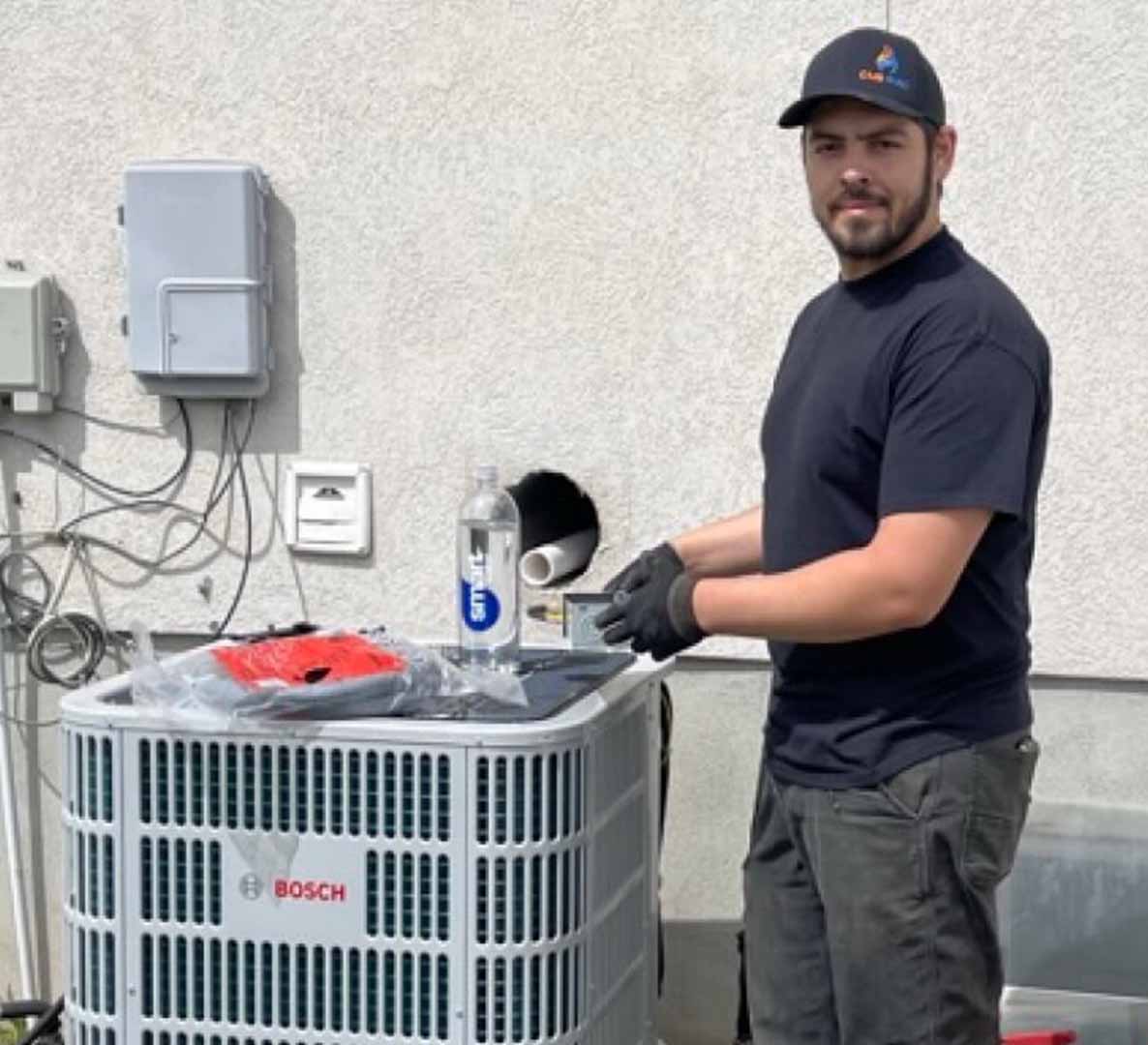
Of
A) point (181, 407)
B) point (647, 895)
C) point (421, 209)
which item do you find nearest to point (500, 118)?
point (421, 209)

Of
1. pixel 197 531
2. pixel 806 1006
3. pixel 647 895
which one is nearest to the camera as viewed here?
pixel 806 1006

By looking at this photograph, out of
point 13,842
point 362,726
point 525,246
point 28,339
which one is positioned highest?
point 525,246

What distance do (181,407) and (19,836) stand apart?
3.86 ft

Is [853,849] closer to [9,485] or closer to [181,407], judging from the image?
[181,407]

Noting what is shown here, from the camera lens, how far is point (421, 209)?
4863 mm

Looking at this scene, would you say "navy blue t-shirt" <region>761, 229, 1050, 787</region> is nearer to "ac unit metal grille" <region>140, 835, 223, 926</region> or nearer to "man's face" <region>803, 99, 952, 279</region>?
"man's face" <region>803, 99, 952, 279</region>

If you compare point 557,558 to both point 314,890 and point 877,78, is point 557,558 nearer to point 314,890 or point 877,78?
point 314,890

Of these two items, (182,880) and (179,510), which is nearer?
(182,880)

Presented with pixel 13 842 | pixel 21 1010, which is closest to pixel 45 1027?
pixel 21 1010

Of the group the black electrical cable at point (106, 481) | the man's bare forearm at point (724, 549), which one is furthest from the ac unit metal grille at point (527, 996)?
the black electrical cable at point (106, 481)

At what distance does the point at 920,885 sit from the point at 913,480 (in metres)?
0.64

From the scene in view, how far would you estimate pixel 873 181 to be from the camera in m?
3.25

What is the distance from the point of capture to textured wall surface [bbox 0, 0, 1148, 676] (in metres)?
4.59

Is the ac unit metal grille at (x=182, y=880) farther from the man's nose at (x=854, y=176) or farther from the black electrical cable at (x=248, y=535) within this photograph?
the black electrical cable at (x=248, y=535)
